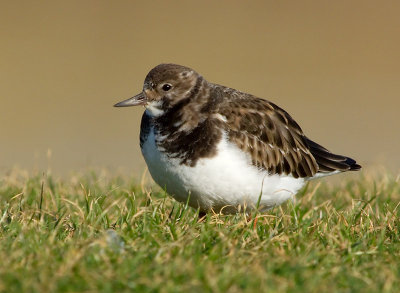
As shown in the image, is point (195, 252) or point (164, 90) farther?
point (164, 90)

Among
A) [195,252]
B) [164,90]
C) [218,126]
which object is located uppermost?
[164,90]

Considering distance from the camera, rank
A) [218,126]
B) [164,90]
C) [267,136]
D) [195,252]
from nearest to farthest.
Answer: [195,252] < [218,126] < [164,90] < [267,136]

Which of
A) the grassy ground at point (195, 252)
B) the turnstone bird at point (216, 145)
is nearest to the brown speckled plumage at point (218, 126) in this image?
the turnstone bird at point (216, 145)

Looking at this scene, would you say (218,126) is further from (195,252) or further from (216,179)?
(195,252)

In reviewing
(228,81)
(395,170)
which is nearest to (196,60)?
(228,81)

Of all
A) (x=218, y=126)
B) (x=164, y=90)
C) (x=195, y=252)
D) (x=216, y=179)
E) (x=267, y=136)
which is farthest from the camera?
(x=267, y=136)

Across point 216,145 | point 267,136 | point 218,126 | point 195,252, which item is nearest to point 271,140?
point 267,136

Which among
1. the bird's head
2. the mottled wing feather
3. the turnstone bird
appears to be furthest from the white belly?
the bird's head
